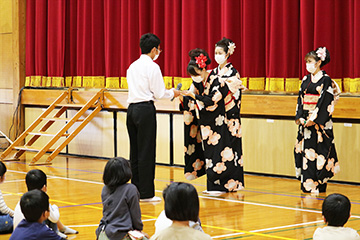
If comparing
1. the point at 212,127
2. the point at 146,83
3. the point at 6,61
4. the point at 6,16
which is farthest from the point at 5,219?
the point at 6,16

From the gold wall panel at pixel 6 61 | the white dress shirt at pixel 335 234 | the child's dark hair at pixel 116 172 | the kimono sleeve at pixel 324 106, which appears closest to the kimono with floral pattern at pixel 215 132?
the kimono sleeve at pixel 324 106

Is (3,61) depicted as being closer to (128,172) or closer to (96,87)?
(96,87)

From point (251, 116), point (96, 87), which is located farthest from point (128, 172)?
point (96, 87)

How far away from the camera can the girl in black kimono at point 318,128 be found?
6.58 meters

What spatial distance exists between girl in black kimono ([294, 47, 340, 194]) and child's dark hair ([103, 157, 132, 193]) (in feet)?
10.1

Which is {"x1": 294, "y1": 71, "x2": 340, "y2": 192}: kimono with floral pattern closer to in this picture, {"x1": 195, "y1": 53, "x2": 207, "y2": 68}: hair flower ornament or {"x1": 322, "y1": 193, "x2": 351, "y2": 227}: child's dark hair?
{"x1": 195, "y1": 53, "x2": 207, "y2": 68}: hair flower ornament

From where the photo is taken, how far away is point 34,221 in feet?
11.3

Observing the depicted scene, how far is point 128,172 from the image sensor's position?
13.0 ft

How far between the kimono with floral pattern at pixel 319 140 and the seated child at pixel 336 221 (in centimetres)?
333

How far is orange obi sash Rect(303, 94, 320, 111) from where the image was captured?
21.9 feet

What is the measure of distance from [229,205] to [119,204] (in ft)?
7.25

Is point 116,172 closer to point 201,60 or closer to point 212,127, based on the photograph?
point 201,60

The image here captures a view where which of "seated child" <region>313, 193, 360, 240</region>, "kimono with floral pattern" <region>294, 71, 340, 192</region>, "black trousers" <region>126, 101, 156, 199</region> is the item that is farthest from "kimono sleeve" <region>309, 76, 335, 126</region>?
"seated child" <region>313, 193, 360, 240</region>

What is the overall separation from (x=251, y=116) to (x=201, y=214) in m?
2.80
